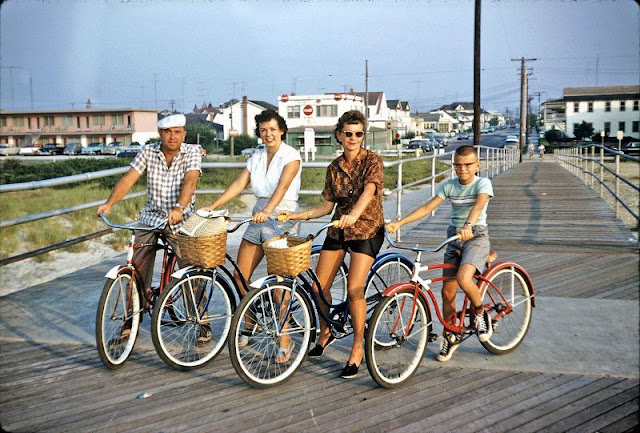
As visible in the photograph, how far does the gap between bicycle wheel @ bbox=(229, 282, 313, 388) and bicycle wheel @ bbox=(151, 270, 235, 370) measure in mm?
296

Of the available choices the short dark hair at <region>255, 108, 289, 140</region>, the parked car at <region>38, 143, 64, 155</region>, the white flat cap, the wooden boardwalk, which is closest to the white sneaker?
the wooden boardwalk

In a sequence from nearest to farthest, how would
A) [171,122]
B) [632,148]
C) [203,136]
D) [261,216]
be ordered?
[261,216], [171,122], [632,148], [203,136]

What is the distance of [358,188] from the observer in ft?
14.5

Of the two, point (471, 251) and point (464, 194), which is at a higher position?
point (464, 194)

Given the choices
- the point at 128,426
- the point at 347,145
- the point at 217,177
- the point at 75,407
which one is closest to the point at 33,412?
the point at 75,407

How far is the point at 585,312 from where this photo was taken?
18.7 ft

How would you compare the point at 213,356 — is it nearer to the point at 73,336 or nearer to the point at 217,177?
the point at 73,336

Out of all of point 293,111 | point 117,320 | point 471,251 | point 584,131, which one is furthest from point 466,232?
point 584,131

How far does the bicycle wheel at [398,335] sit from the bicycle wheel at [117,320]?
157 cm

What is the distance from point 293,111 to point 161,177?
238 feet

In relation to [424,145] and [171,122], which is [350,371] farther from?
[424,145]

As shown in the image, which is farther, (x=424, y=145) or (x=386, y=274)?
(x=424, y=145)

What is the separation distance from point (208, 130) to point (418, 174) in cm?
3708

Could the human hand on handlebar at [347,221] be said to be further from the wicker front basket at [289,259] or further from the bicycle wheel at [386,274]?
the bicycle wheel at [386,274]
